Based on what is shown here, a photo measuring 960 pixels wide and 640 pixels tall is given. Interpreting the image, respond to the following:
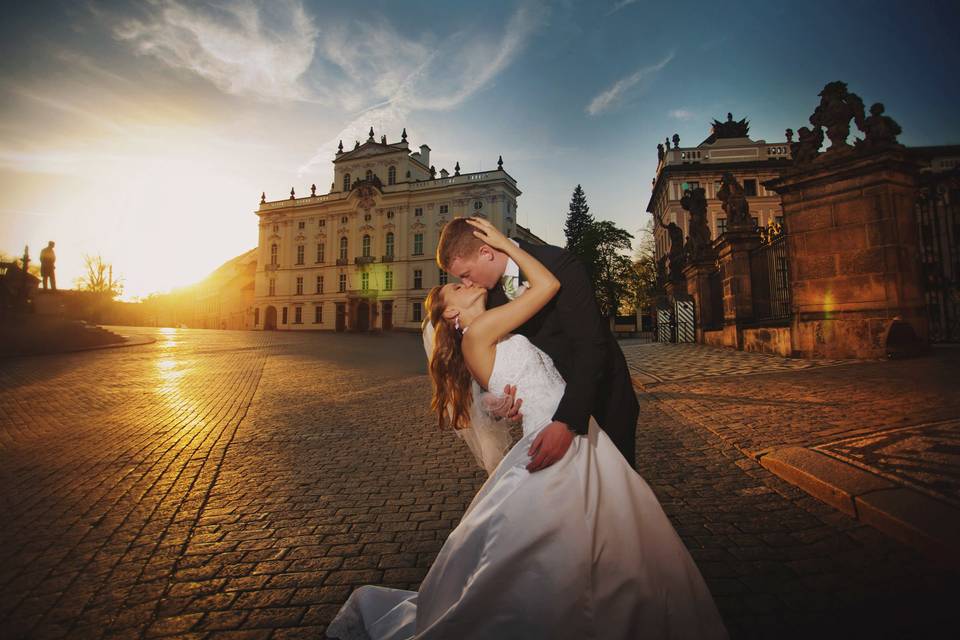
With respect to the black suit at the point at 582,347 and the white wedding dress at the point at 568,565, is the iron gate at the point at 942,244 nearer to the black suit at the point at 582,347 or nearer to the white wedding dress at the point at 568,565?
the black suit at the point at 582,347

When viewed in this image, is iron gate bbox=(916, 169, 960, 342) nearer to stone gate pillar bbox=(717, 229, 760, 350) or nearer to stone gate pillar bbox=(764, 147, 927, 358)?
stone gate pillar bbox=(764, 147, 927, 358)

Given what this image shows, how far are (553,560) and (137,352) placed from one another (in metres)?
22.3

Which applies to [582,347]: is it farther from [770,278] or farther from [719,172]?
[719,172]

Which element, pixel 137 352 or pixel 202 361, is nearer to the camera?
pixel 202 361

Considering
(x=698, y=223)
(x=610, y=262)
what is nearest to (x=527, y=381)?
(x=698, y=223)

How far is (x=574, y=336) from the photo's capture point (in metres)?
1.95

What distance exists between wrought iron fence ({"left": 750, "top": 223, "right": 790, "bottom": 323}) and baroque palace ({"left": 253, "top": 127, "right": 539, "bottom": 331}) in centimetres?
3595

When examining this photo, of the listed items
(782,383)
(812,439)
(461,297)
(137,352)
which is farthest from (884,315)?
(137,352)

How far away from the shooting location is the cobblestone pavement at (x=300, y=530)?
6.99 ft

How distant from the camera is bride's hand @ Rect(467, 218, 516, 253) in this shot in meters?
1.97

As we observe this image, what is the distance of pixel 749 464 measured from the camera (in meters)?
4.05

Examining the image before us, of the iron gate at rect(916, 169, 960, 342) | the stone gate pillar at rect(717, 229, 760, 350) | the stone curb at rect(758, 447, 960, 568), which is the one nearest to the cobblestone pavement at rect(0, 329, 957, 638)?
the stone curb at rect(758, 447, 960, 568)

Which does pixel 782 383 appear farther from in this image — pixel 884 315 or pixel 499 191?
pixel 499 191

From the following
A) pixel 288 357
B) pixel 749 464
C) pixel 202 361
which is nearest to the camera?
pixel 749 464
